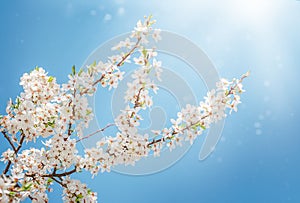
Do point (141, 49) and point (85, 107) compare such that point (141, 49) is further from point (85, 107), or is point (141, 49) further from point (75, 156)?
point (75, 156)

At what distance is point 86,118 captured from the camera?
257cm

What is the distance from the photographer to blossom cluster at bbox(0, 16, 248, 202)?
2.49 m

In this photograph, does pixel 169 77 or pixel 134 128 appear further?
pixel 169 77

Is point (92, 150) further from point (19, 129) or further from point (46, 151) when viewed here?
point (19, 129)

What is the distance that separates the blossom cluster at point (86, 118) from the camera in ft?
8.16

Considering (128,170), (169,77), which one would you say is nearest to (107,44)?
(169,77)

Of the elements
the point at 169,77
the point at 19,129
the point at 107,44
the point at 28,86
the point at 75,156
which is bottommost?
the point at 75,156

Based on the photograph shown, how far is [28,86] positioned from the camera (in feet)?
8.29

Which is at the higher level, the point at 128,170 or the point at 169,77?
the point at 169,77

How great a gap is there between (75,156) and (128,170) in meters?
2.44

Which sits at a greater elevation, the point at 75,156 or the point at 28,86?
the point at 28,86

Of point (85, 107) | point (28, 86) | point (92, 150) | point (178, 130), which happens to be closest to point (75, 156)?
point (92, 150)

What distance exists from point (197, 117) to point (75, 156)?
97 cm

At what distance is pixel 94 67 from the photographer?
254 centimetres
